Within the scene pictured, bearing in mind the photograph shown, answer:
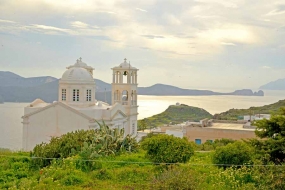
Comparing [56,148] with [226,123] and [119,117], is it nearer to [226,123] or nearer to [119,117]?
[119,117]

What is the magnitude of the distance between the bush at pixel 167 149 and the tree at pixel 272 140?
1.79 meters

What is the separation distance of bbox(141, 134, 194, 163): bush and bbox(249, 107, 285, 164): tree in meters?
1.79

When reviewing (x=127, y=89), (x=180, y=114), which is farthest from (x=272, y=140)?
(x=180, y=114)

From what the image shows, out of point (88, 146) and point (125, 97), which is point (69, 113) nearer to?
point (125, 97)

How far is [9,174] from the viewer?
971 centimetres

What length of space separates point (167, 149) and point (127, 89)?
73.4ft

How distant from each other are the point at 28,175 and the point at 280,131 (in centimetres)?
692

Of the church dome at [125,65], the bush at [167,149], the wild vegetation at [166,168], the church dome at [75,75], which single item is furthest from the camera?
the church dome at [125,65]

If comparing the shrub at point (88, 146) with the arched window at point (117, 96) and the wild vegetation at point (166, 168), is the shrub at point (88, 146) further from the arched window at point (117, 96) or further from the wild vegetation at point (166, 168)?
the arched window at point (117, 96)

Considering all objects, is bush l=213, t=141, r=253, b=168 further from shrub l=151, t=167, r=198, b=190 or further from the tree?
shrub l=151, t=167, r=198, b=190

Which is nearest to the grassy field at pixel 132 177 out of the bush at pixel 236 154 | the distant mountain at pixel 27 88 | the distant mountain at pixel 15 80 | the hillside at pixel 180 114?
the bush at pixel 236 154

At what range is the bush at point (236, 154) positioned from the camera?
28.8 ft

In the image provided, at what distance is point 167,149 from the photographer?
9180mm

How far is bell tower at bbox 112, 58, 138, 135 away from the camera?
31.1 metres
